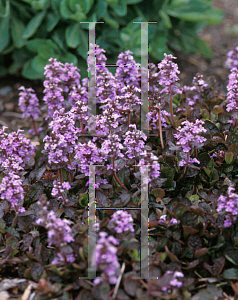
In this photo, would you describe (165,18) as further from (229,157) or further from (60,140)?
(60,140)

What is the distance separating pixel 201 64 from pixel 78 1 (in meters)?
2.44

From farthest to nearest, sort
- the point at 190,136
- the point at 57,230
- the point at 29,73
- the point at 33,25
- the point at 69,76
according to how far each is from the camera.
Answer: the point at 29,73 → the point at 33,25 → the point at 69,76 → the point at 190,136 → the point at 57,230

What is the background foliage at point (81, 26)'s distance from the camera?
4.41 metres

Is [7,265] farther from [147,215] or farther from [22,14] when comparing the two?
[22,14]

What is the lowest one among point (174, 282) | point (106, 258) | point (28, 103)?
point (174, 282)

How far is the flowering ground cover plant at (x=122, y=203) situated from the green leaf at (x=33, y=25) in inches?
66.0

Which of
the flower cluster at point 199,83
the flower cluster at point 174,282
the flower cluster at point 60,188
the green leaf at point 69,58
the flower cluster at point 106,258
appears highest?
the green leaf at point 69,58

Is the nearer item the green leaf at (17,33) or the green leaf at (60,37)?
the green leaf at (60,37)

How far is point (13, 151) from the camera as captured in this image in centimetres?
277

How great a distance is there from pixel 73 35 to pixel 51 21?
15.4 inches

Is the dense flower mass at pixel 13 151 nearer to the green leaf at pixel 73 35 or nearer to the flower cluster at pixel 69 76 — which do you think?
the flower cluster at pixel 69 76

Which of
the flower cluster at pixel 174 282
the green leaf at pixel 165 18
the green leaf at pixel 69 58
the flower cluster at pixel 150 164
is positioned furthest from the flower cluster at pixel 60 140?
the green leaf at pixel 165 18

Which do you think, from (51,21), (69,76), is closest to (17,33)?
(51,21)

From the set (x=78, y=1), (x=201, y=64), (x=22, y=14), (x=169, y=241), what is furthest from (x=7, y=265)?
(x=201, y=64)
